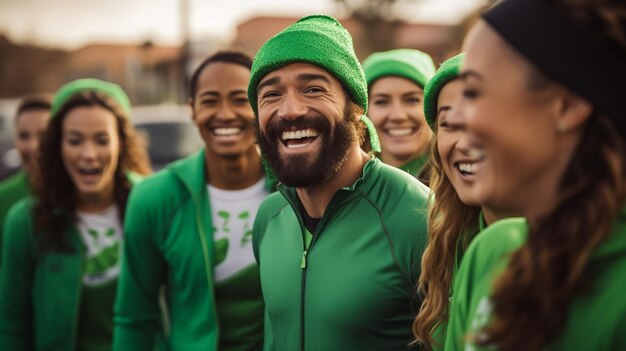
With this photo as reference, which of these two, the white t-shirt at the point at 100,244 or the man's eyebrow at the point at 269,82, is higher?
the man's eyebrow at the point at 269,82

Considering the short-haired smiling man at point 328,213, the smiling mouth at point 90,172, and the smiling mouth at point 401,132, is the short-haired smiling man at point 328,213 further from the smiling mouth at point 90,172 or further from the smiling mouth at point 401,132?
the smiling mouth at point 90,172

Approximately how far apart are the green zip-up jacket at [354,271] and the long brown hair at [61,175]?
6.30 feet

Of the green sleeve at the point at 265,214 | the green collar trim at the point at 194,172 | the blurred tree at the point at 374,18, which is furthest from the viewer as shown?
the blurred tree at the point at 374,18

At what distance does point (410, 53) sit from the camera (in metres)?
4.52

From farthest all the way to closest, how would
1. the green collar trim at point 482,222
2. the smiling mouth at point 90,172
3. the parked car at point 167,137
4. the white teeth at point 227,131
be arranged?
the parked car at point 167,137
the smiling mouth at point 90,172
the white teeth at point 227,131
the green collar trim at point 482,222

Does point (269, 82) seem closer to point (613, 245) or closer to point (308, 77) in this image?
point (308, 77)

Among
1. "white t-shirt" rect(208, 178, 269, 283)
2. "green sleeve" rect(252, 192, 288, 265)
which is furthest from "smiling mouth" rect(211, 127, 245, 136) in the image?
"green sleeve" rect(252, 192, 288, 265)

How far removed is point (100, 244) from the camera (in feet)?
14.1

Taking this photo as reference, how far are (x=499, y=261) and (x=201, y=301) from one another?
2230mm

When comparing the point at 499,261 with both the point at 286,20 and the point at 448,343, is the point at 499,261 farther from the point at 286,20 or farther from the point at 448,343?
the point at 286,20

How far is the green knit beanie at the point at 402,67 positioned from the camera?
14.1ft

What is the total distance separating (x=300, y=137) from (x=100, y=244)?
6.54ft

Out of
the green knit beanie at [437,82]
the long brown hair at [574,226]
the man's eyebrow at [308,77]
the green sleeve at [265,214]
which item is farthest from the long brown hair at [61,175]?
the long brown hair at [574,226]

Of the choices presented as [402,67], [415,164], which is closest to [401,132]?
[415,164]
